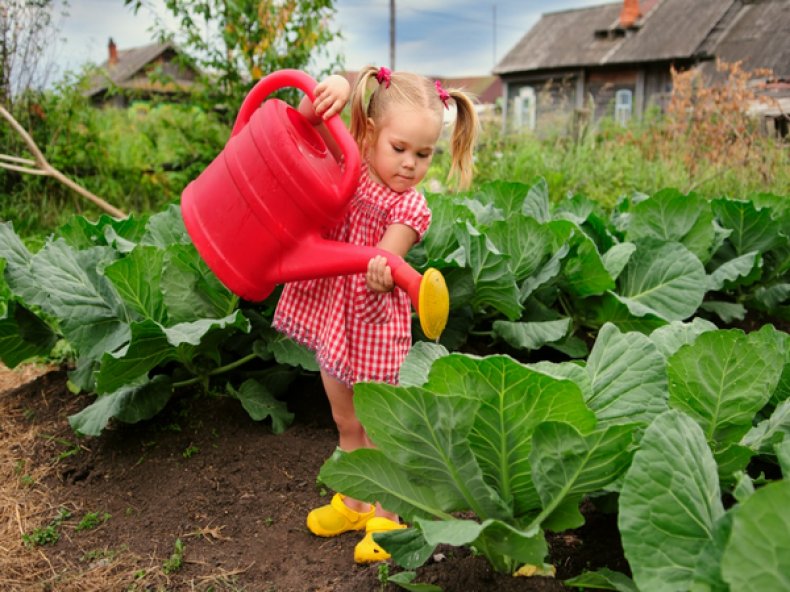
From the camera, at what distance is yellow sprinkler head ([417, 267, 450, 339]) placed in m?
1.71

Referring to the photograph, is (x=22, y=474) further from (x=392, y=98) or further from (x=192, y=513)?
→ (x=392, y=98)

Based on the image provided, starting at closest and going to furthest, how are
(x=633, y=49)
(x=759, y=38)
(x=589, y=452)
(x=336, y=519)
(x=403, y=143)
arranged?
(x=589, y=452) → (x=403, y=143) → (x=336, y=519) → (x=759, y=38) → (x=633, y=49)

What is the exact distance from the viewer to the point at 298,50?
27.7ft

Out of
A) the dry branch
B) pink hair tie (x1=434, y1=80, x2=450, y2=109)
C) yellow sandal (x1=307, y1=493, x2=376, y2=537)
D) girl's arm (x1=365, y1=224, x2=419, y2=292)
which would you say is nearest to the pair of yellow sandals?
yellow sandal (x1=307, y1=493, x2=376, y2=537)

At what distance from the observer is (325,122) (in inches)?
76.4

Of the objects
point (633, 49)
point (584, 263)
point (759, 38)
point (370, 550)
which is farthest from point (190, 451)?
point (633, 49)

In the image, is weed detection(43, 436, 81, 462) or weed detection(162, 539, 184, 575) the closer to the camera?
weed detection(162, 539, 184, 575)

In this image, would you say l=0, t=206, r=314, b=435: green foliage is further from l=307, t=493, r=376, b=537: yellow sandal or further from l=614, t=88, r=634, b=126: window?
l=614, t=88, r=634, b=126: window

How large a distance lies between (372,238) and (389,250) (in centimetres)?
13

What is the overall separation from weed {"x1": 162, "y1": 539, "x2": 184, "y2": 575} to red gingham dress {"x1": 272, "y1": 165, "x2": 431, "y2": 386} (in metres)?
0.64

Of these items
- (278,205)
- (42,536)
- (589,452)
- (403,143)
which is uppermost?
(403,143)

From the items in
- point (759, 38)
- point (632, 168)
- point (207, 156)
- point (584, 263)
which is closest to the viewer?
point (584, 263)

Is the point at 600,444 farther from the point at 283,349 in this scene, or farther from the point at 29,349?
the point at 29,349

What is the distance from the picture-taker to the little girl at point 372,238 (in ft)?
6.51
